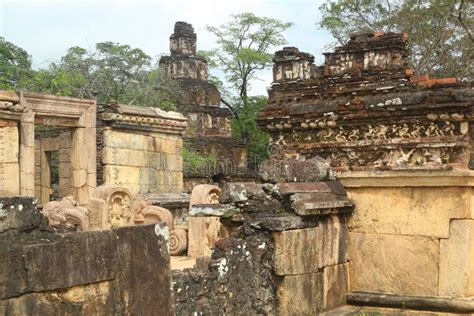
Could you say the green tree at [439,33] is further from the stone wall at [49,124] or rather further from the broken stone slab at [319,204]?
the broken stone slab at [319,204]

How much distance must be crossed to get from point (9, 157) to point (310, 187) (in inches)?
318

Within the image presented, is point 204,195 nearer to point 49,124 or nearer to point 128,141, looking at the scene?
point 49,124

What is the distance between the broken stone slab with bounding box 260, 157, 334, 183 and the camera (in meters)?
5.72

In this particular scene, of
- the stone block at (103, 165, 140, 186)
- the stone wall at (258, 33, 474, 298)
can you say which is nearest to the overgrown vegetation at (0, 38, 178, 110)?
the stone block at (103, 165, 140, 186)

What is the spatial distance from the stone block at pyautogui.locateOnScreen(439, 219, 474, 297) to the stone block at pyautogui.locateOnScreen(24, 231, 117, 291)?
328cm

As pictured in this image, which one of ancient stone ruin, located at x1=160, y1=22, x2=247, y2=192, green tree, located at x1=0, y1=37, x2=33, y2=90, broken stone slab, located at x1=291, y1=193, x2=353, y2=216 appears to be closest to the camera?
broken stone slab, located at x1=291, y1=193, x2=353, y2=216

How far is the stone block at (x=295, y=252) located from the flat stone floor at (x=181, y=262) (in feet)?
7.89

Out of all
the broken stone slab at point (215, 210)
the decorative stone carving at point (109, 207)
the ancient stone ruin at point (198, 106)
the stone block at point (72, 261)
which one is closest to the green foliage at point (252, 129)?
the ancient stone ruin at point (198, 106)

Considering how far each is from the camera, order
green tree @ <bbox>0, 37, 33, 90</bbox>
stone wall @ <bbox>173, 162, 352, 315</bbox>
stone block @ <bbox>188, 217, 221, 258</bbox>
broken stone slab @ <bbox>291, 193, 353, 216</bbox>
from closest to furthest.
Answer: stone wall @ <bbox>173, 162, 352, 315</bbox> < broken stone slab @ <bbox>291, 193, 353, 216</bbox> < stone block @ <bbox>188, 217, 221, 258</bbox> < green tree @ <bbox>0, 37, 33, 90</bbox>

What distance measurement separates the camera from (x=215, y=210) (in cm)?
538

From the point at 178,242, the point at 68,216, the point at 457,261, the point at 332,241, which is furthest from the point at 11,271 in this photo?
the point at 68,216

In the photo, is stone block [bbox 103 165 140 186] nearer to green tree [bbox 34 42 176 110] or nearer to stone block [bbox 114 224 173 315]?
green tree [bbox 34 42 176 110]

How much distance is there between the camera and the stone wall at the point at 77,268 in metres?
3.01

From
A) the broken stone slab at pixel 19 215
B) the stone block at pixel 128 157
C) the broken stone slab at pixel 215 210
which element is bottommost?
the broken stone slab at pixel 215 210
